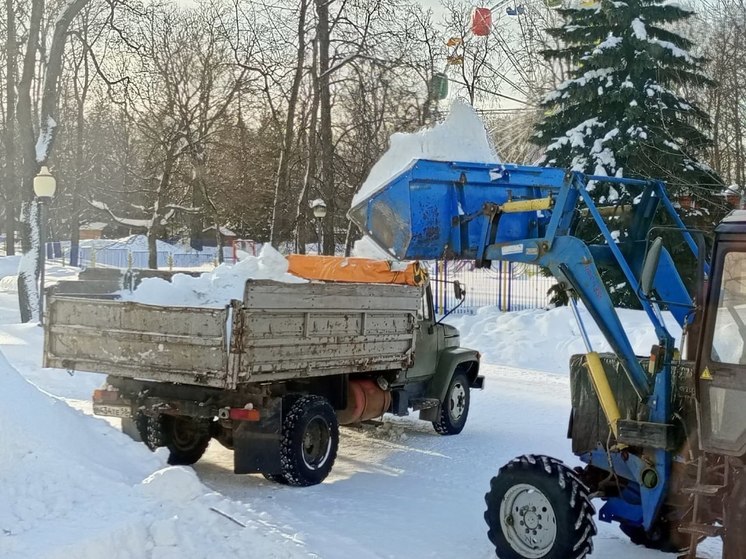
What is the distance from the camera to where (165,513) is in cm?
561

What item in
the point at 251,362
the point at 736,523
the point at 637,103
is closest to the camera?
the point at 736,523

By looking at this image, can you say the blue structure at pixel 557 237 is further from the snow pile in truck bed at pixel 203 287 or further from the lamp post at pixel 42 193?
the lamp post at pixel 42 193

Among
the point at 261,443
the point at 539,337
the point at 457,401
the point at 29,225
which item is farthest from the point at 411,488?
the point at 29,225

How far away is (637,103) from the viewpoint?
67.7ft

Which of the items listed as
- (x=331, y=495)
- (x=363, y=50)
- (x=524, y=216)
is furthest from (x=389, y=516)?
(x=363, y=50)

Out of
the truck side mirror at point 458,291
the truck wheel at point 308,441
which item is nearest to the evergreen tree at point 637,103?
the truck side mirror at point 458,291

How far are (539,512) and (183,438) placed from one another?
4480 mm

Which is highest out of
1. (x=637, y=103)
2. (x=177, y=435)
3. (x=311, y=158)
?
(x=637, y=103)

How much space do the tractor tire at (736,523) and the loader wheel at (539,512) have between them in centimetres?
101

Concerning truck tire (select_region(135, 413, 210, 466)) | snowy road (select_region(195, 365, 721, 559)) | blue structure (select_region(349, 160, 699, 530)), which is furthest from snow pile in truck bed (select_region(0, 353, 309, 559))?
blue structure (select_region(349, 160, 699, 530))

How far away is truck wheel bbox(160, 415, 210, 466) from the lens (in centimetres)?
892

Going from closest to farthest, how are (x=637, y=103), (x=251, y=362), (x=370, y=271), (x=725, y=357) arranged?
(x=725, y=357) < (x=251, y=362) < (x=370, y=271) < (x=637, y=103)

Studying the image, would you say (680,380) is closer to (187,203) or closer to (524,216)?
(524,216)

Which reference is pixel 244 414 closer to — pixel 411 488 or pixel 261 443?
pixel 261 443
